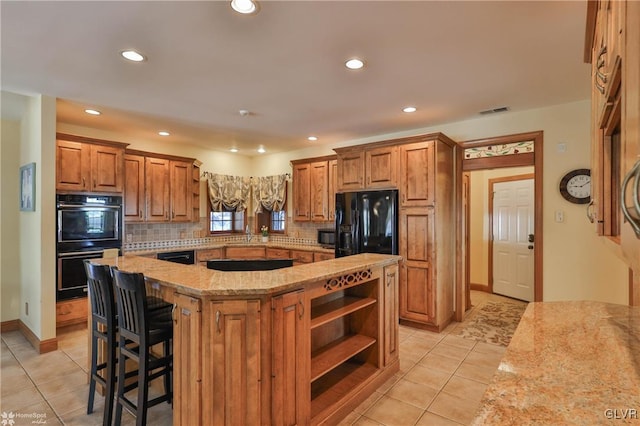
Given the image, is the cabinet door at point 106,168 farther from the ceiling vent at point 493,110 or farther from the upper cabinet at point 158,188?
the ceiling vent at point 493,110

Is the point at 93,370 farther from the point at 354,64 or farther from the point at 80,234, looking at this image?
the point at 354,64

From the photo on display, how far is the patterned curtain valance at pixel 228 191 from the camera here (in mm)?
5992

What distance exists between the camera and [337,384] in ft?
8.23

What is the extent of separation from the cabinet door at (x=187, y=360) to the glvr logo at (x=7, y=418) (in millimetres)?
1423

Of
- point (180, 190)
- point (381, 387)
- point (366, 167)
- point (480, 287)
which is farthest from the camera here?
point (480, 287)

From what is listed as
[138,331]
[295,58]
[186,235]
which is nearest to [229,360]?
[138,331]

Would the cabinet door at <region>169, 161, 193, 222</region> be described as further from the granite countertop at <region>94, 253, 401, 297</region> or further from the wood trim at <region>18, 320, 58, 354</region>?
the granite countertop at <region>94, 253, 401, 297</region>

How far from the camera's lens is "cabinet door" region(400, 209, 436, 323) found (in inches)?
156

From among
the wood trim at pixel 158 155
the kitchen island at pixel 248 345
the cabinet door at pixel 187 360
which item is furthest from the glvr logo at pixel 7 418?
the wood trim at pixel 158 155

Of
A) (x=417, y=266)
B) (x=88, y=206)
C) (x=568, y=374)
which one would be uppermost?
(x=88, y=206)

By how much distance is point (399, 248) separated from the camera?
420cm

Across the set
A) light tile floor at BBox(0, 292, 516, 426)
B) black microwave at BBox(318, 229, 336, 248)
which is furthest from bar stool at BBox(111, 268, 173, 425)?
black microwave at BBox(318, 229, 336, 248)

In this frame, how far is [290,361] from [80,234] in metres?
3.49

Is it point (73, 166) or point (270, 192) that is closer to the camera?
point (73, 166)
